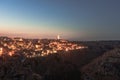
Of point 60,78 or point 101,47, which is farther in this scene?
point 101,47

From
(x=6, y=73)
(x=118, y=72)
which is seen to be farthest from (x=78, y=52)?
(x=6, y=73)

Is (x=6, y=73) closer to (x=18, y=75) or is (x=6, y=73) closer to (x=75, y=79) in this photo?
(x=18, y=75)

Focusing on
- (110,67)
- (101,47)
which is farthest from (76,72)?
(101,47)

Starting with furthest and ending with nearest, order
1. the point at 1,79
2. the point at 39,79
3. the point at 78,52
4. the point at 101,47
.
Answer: the point at 101,47
the point at 78,52
the point at 39,79
the point at 1,79

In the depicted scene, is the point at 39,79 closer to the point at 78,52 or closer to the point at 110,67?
→ the point at 110,67

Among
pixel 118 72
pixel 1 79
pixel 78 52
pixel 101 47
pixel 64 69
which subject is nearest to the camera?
pixel 1 79

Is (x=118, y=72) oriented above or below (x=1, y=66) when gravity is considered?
below

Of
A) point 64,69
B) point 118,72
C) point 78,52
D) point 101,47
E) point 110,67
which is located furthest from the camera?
point 101,47

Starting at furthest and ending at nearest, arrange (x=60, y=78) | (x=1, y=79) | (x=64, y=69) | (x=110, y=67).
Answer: (x=110, y=67), (x=64, y=69), (x=60, y=78), (x=1, y=79)

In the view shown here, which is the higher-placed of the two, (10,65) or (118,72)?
(10,65)
